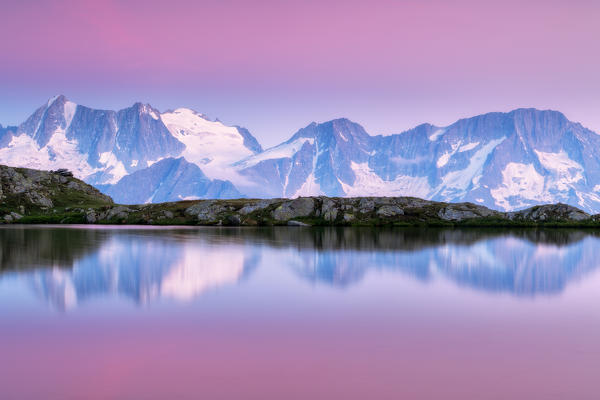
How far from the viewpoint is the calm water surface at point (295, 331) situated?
1891 centimetres

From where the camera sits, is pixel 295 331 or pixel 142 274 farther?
pixel 142 274

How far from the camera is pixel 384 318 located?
29891mm

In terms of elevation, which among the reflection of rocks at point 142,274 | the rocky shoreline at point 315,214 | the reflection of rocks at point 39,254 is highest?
the rocky shoreline at point 315,214

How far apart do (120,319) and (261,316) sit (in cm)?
785

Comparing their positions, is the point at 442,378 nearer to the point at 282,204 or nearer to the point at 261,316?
the point at 261,316

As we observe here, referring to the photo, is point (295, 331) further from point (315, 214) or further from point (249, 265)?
point (315, 214)

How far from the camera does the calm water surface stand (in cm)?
1891

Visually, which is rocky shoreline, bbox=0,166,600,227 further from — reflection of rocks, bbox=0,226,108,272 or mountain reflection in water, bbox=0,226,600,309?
reflection of rocks, bbox=0,226,108,272

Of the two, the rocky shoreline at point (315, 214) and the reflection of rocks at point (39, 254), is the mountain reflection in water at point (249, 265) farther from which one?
the rocky shoreline at point (315, 214)

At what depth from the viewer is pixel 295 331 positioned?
26656 mm

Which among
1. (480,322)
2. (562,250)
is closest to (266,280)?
(480,322)

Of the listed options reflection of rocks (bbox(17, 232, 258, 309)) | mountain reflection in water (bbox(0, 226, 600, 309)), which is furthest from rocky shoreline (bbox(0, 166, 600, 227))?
reflection of rocks (bbox(17, 232, 258, 309))

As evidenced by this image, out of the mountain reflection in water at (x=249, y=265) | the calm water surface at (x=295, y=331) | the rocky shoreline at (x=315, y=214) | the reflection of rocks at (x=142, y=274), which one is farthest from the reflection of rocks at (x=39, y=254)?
the rocky shoreline at (x=315, y=214)

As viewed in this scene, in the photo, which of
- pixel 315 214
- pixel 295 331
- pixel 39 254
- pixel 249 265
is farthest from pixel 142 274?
pixel 315 214
